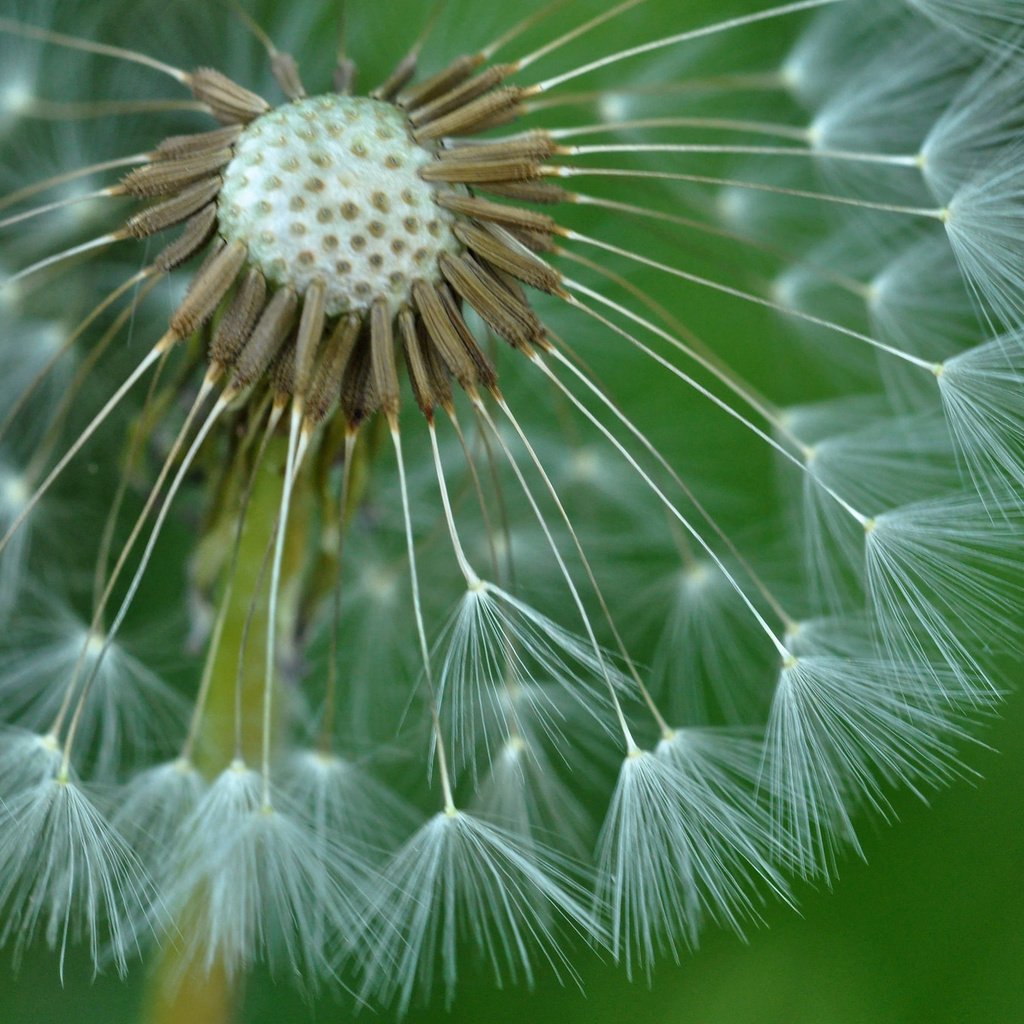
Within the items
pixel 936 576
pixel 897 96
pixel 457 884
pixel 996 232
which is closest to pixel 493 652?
pixel 457 884

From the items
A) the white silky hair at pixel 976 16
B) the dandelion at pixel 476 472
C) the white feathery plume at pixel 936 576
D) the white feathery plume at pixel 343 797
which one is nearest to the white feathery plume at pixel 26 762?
the dandelion at pixel 476 472

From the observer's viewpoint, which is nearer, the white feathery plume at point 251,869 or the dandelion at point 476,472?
the dandelion at point 476,472

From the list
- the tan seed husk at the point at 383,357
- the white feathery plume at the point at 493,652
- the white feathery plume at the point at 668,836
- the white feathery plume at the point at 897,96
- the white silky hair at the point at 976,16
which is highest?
the white feathery plume at the point at 897,96

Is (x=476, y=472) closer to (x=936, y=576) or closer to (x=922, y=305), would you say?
(x=936, y=576)

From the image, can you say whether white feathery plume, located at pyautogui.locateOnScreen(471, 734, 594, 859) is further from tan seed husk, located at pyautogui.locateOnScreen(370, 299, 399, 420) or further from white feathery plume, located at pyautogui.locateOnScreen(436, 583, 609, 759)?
tan seed husk, located at pyautogui.locateOnScreen(370, 299, 399, 420)

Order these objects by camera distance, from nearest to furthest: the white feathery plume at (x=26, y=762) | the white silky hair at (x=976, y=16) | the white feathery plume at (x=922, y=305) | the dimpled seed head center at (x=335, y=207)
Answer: the dimpled seed head center at (x=335, y=207) < the white feathery plume at (x=26, y=762) < the white silky hair at (x=976, y=16) < the white feathery plume at (x=922, y=305)

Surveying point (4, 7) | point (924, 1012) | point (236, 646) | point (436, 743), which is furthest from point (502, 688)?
point (4, 7)

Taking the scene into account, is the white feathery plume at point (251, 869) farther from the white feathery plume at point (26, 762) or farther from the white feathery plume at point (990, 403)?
the white feathery plume at point (990, 403)

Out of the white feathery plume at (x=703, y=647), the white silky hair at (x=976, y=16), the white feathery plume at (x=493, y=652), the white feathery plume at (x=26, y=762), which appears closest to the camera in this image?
the white feathery plume at (x=493, y=652)
